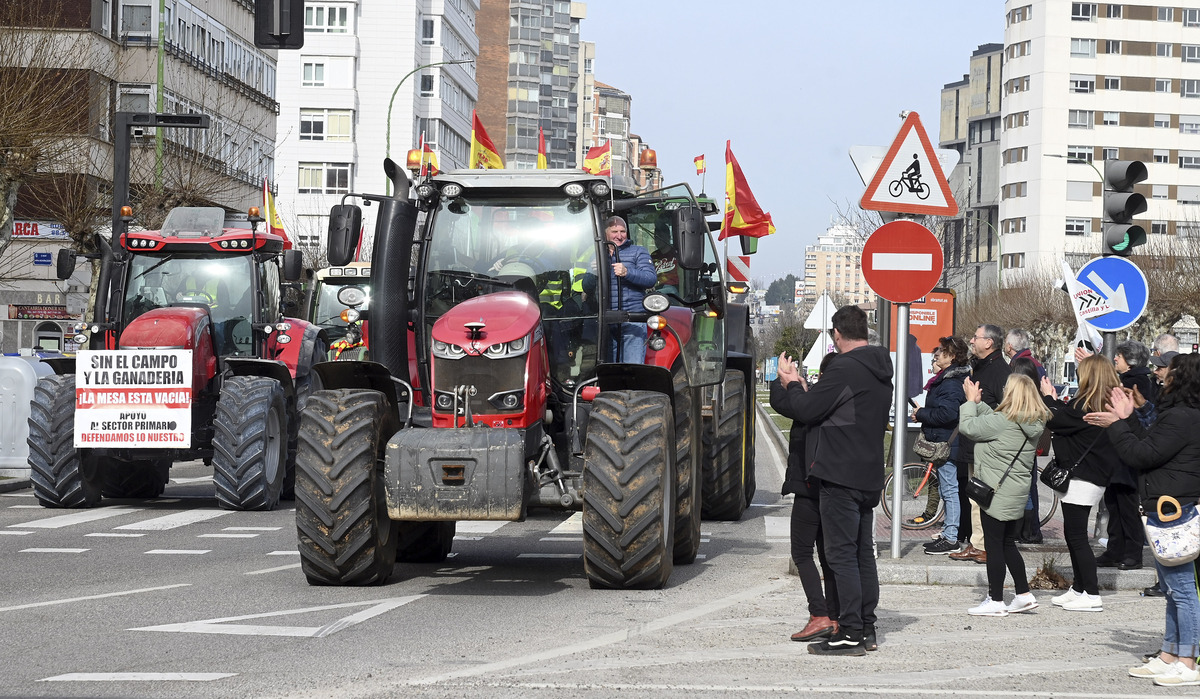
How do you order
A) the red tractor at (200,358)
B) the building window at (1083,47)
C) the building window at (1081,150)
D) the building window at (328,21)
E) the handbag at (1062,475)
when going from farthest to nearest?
the building window at (1081,150) → the building window at (1083,47) → the building window at (328,21) → the red tractor at (200,358) → the handbag at (1062,475)

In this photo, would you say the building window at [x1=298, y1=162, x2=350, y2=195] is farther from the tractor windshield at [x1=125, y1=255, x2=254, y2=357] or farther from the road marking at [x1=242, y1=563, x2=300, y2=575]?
the road marking at [x1=242, y1=563, x2=300, y2=575]

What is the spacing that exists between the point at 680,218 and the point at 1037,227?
9144cm

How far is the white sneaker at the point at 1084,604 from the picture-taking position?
10258 millimetres

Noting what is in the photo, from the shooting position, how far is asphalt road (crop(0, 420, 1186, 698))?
7.41 meters

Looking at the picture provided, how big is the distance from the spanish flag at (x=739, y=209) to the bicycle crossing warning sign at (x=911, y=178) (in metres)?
8.52

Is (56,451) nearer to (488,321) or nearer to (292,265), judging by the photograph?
(292,265)

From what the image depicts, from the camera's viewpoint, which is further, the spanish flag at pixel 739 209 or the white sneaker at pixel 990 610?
the spanish flag at pixel 739 209

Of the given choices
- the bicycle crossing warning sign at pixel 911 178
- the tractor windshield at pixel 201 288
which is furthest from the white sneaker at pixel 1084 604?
the tractor windshield at pixel 201 288

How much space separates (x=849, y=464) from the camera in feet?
27.7

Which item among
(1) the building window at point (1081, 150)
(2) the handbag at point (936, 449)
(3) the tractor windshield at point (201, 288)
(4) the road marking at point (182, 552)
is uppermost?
(1) the building window at point (1081, 150)

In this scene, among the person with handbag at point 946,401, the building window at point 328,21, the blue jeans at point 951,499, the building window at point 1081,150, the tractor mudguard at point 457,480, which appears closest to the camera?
the tractor mudguard at point 457,480

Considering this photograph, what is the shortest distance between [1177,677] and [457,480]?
415 centimetres

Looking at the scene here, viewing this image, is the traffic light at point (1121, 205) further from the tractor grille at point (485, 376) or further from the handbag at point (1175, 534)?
the tractor grille at point (485, 376)

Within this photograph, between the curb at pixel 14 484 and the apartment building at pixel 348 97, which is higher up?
the apartment building at pixel 348 97
